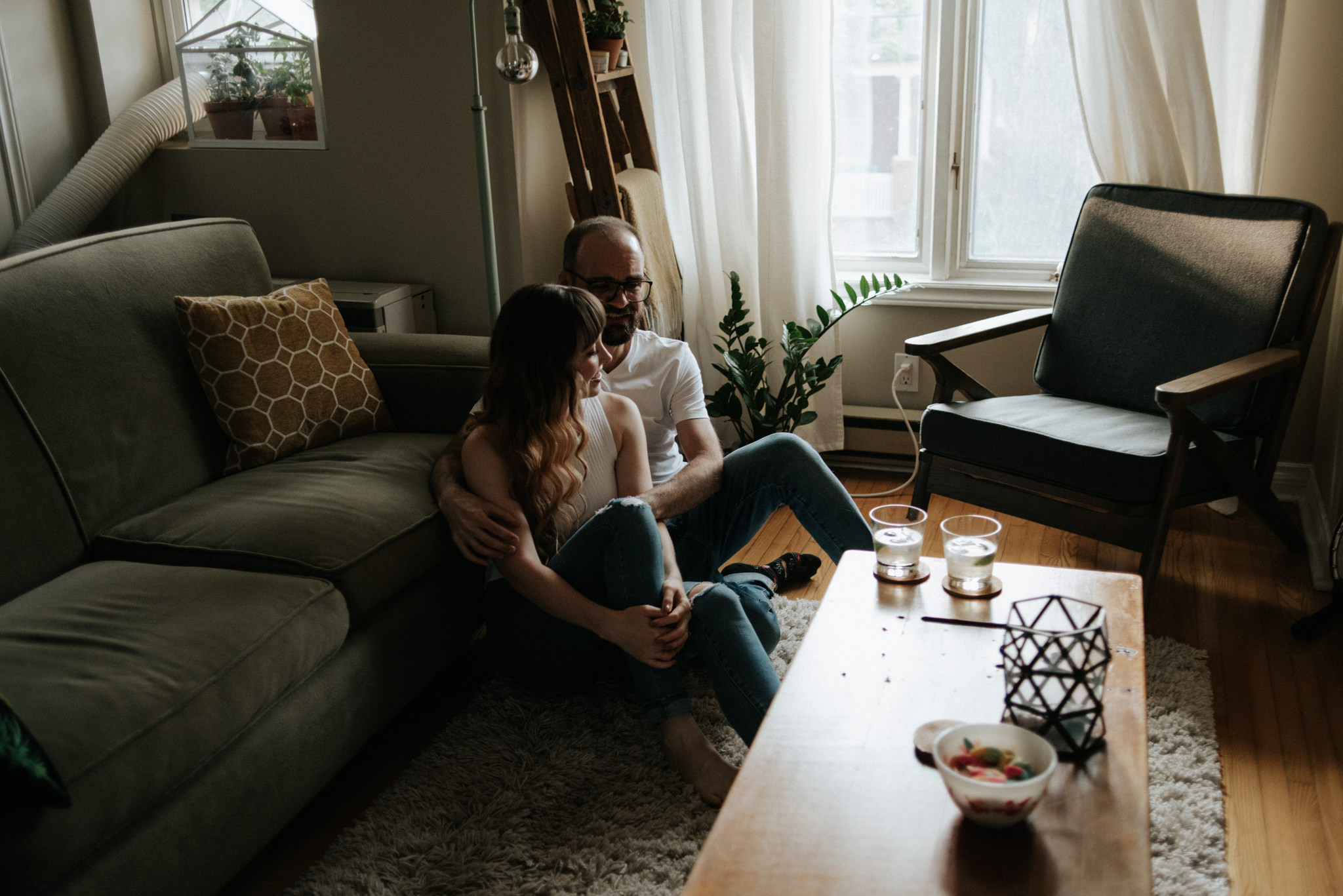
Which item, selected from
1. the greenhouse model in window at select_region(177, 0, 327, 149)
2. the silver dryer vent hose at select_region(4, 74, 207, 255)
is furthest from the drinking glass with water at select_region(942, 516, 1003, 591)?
the silver dryer vent hose at select_region(4, 74, 207, 255)

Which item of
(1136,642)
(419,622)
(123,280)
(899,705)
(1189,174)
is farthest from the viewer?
(1189,174)

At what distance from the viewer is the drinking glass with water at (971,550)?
4.83 feet

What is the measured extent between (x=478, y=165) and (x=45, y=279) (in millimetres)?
1023

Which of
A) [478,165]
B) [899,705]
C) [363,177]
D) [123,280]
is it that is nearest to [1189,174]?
[478,165]

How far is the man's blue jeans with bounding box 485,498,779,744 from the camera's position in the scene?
5.36ft

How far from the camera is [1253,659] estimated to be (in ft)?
6.95

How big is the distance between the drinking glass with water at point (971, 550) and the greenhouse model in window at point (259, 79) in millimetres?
2416

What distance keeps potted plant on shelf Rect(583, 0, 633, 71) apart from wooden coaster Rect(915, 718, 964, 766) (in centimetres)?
231

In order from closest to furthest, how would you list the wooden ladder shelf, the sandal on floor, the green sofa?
the green sofa → the sandal on floor → the wooden ladder shelf

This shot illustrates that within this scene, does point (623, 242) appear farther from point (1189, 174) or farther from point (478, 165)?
point (1189, 174)

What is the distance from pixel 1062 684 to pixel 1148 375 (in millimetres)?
1655

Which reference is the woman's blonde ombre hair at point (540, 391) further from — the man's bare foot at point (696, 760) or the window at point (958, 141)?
the window at point (958, 141)

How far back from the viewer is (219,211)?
3305 mm

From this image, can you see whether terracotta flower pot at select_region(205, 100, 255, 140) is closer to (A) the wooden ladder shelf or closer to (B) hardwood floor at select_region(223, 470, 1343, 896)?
(A) the wooden ladder shelf
